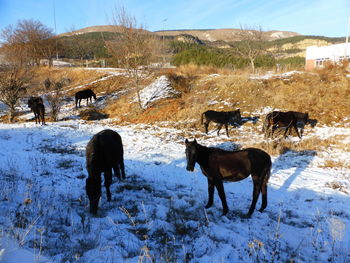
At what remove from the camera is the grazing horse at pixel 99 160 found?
160 inches

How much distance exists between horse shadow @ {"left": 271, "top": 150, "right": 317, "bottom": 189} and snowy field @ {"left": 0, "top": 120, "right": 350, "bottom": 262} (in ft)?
0.12

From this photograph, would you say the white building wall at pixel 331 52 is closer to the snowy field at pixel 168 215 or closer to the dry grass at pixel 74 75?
the snowy field at pixel 168 215

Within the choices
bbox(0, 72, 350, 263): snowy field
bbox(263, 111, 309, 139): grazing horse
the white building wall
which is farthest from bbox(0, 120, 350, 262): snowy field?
the white building wall

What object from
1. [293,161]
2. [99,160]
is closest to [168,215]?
[99,160]

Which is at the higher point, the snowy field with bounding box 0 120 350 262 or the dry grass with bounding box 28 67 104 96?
the dry grass with bounding box 28 67 104 96

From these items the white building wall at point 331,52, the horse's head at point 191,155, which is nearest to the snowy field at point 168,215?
the horse's head at point 191,155

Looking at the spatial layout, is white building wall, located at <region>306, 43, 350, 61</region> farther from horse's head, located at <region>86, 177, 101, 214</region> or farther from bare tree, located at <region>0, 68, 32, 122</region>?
bare tree, located at <region>0, 68, 32, 122</region>

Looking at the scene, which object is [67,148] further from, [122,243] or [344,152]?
[344,152]

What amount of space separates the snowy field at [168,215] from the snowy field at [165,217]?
18 mm

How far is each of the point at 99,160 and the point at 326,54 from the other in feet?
129

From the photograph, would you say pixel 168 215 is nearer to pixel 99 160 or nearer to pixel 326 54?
pixel 99 160

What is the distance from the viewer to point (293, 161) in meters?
8.46

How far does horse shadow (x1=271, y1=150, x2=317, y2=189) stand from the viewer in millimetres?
7517

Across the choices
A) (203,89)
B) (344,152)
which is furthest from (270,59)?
(344,152)
